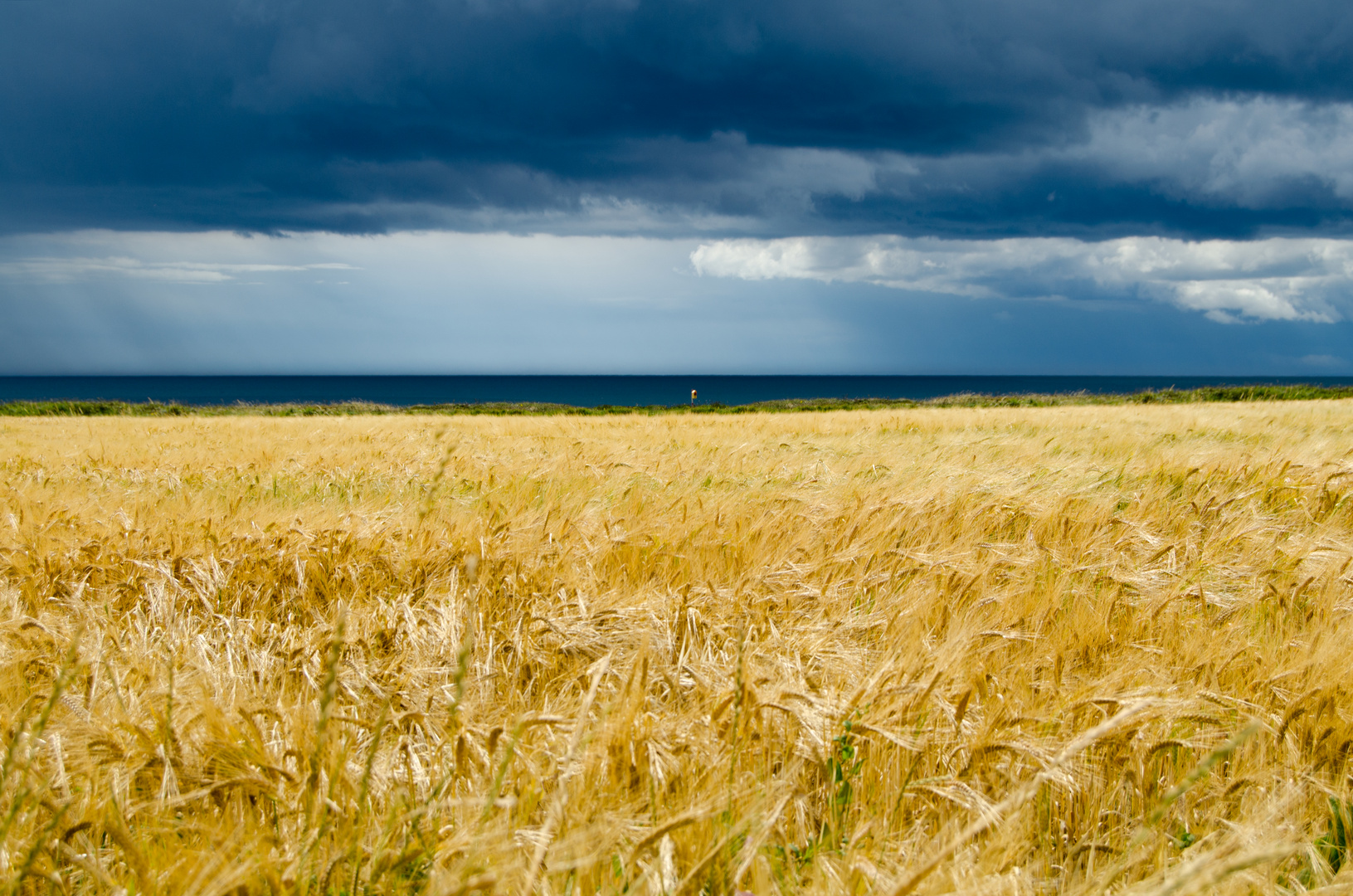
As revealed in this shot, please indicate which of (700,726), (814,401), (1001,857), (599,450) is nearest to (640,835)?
(700,726)

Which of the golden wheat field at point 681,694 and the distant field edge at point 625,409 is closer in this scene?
the golden wheat field at point 681,694

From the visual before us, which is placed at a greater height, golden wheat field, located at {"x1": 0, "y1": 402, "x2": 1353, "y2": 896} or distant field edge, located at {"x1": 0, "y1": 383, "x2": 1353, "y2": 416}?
distant field edge, located at {"x1": 0, "y1": 383, "x2": 1353, "y2": 416}

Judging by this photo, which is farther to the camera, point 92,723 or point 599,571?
point 599,571

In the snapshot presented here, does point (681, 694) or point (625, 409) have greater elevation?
point (625, 409)

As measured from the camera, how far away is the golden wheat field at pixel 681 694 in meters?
1.31

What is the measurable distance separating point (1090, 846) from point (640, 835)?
36.4 inches

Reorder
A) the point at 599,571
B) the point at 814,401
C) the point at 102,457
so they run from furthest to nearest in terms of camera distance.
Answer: the point at 814,401 < the point at 102,457 < the point at 599,571

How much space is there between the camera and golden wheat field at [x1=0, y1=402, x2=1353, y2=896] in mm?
1308

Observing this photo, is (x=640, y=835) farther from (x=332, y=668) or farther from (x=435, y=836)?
(x=332, y=668)

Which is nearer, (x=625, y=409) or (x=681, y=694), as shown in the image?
(x=681, y=694)

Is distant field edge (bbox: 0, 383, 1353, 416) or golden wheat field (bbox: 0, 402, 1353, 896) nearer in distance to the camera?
golden wheat field (bbox: 0, 402, 1353, 896)

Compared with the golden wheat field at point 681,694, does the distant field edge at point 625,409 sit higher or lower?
higher

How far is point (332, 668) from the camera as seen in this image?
3.52ft

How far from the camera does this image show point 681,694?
207 centimetres
